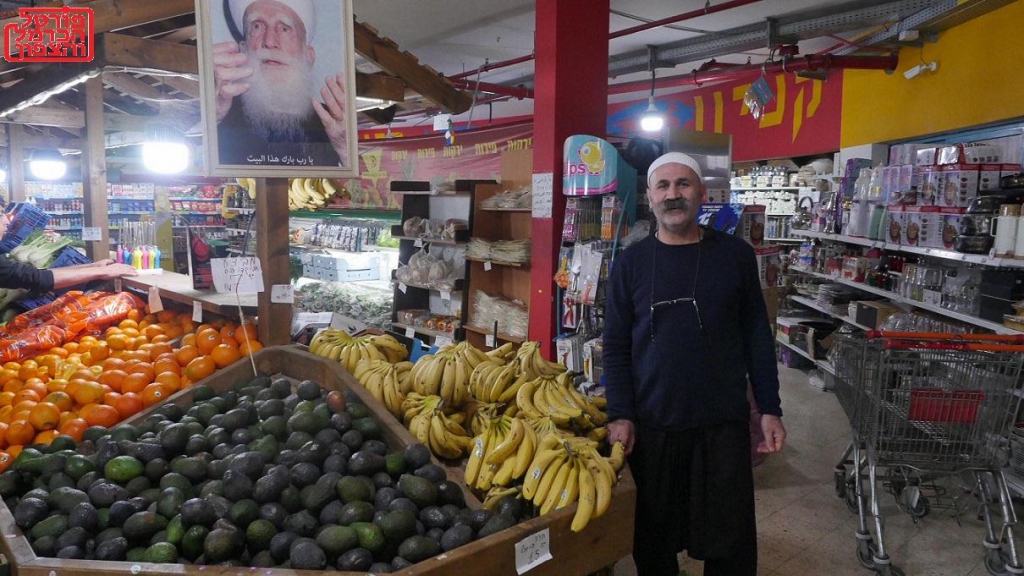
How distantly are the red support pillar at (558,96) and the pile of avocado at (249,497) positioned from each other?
9.41 ft

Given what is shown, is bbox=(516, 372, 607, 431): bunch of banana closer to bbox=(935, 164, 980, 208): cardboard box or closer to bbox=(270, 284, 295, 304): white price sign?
bbox=(270, 284, 295, 304): white price sign

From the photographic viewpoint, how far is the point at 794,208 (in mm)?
8930

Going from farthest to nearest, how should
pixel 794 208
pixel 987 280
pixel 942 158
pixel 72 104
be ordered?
pixel 794 208
pixel 72 104
pixel 942 158
pixel 987 280

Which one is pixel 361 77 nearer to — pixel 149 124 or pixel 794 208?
pixel 149 124

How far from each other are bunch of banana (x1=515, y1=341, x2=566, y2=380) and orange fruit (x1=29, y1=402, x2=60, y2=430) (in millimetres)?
1870

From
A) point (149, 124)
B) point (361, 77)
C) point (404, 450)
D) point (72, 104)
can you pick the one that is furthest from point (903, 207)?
point (72, 104)

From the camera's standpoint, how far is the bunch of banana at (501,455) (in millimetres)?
1886

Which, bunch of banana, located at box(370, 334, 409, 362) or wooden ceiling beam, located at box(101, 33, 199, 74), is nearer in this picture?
bunch of banana, located at box(370, 334, 409, 362)

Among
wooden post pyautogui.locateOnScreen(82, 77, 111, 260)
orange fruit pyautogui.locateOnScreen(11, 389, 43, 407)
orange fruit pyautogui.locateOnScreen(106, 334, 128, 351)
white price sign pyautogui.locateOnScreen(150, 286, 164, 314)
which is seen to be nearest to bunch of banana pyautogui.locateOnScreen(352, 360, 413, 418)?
orange fruit pyautogui.locateOnScreen(11, 389, 43, 407)

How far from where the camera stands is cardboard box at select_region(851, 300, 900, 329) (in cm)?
550

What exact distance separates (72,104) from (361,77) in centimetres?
Result: 619

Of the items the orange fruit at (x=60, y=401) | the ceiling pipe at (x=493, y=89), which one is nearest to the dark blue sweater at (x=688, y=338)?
the orange fruit at (x=60, y=401)

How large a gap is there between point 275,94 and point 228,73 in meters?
0.17

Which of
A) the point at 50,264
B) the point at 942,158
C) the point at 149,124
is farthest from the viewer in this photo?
the point at 149,124
